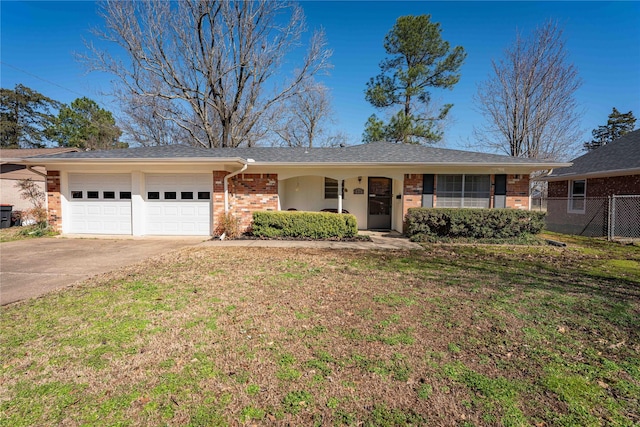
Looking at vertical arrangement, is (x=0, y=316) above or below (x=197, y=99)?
below

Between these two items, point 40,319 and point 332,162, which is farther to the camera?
point 332,162

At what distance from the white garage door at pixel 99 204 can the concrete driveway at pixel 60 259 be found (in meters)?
1.00

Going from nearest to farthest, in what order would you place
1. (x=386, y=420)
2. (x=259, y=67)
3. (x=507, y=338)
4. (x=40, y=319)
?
(x=386, y=420), (x=507, y=338), (x=40, y=319), (x=259, y=67)

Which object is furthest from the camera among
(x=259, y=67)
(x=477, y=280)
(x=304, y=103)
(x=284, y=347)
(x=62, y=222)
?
(x=304, y=103)

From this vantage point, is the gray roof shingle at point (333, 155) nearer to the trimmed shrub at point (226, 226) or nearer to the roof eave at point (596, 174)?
the trimmed shrub at point (226, 226)

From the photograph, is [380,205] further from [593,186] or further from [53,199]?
[53,199]

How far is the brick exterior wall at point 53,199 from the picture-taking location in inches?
408

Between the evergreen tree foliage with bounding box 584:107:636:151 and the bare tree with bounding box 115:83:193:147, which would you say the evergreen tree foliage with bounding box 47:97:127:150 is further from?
the evergreen tree foliage with bounding box 584:107:636:151

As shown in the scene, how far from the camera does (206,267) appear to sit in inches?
241

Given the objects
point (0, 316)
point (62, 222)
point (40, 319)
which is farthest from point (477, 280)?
point (62, 222)

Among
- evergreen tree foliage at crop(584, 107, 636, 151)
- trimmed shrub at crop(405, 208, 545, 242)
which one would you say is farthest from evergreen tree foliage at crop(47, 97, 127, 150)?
evergreen tree foliage at crop(584, 107, 636, 151)

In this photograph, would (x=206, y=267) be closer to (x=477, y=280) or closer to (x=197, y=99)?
(x=477, y=280)

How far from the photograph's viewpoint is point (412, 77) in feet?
62.0

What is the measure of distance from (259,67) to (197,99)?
14.9 ft
